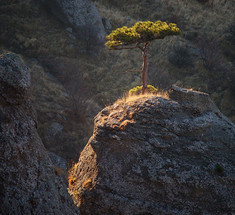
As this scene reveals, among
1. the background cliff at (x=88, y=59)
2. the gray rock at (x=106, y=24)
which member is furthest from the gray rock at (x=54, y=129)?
the gray rock at (x=106, y=24)

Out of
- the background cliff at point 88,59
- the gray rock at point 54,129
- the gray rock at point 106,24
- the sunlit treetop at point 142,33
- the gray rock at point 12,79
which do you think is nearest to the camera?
the gray rock at point 12,79

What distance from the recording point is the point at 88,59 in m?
27.8

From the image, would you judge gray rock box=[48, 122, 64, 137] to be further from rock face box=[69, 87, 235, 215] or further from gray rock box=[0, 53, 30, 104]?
gray rock box=[0, 53, 30, 104]

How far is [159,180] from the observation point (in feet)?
21.9

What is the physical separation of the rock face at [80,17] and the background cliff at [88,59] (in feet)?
0.35

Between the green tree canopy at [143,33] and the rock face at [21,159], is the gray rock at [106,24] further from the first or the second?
the rock face at [21,159]

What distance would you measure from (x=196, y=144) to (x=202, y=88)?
20.1m

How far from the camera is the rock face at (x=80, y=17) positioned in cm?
2859

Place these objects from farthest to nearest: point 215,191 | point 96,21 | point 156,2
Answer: point 156,2, point 96,21, point 215,191

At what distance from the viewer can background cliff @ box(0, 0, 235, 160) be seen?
20891 mm

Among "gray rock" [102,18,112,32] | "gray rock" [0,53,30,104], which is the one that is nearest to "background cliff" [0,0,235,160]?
"gray rock" [102,18,112,32]

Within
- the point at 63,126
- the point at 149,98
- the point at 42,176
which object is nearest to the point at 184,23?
the point at 63,126

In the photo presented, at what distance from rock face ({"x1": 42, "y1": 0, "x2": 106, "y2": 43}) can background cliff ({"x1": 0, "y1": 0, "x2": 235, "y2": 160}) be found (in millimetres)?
106

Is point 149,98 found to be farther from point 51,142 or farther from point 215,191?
point 51,142
